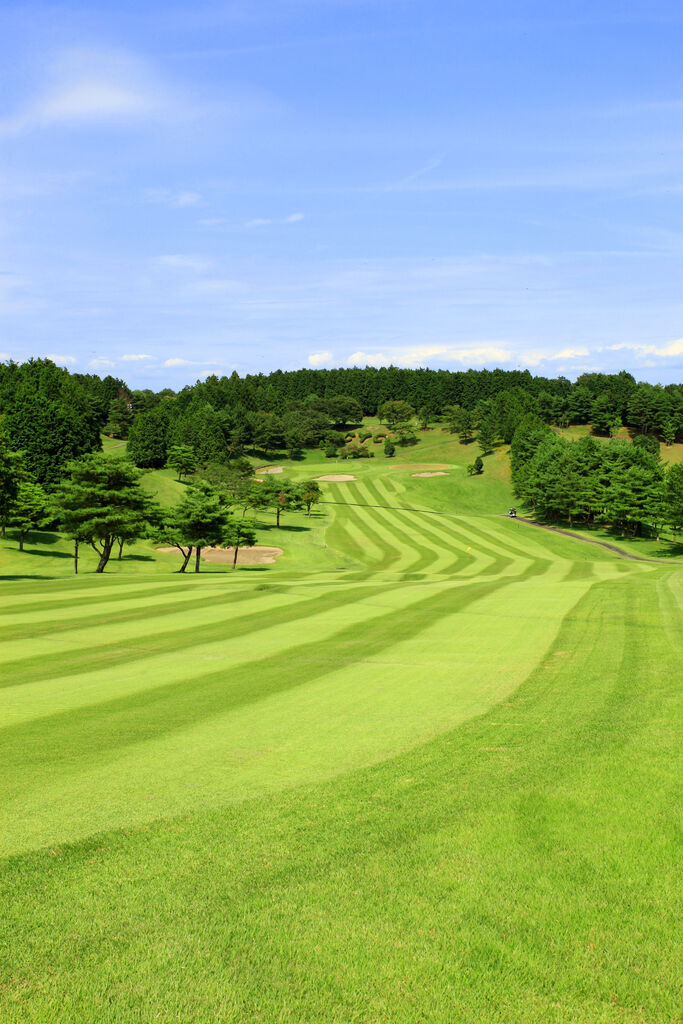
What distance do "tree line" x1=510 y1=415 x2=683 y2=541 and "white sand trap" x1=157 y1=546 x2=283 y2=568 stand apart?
45.3m

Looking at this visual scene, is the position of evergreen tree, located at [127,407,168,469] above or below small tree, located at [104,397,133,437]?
below

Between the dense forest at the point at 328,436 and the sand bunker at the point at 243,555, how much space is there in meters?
13.3

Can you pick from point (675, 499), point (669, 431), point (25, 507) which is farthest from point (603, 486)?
point (25, 507)

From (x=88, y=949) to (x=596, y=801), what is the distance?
21.6 ft

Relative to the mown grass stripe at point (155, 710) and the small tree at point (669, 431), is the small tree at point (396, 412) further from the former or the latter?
the mown grass stripe at point (155, 710)

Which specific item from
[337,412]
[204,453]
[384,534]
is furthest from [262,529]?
[337,412]

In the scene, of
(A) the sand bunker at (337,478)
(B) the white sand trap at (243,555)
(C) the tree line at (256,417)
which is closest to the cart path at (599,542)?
(A) the sand bunker at (337,478)

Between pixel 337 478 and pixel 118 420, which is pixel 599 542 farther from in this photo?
pixel 118 420

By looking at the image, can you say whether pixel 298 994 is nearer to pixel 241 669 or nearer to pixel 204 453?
pixel 241 669

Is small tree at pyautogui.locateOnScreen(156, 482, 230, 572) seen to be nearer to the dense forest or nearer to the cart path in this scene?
the dense forest

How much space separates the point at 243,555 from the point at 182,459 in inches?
2110

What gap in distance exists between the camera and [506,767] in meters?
10.3

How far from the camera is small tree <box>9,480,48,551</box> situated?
6112 centimetres

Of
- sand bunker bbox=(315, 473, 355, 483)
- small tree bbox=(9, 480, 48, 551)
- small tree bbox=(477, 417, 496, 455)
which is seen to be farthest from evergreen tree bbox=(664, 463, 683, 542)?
small tree bbox=(477, 417, 496, 455)
